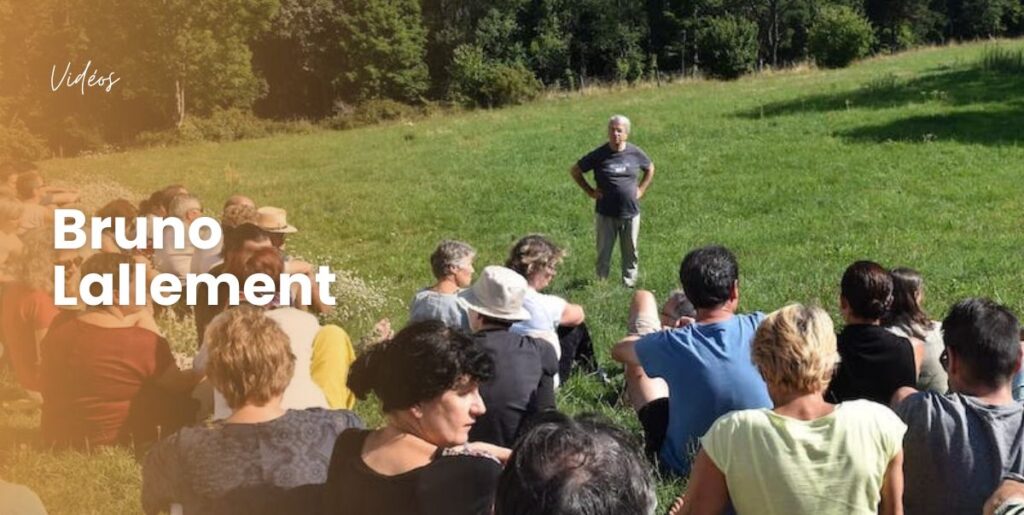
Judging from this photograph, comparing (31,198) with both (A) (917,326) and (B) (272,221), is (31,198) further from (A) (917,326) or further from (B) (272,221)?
(A) (917,326)

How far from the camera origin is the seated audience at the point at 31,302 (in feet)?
21.2

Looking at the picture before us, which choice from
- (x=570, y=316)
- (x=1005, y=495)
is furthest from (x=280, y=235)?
(x=1005, y=495)

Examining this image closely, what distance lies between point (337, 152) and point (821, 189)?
1454 cm

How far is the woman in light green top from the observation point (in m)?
3.37

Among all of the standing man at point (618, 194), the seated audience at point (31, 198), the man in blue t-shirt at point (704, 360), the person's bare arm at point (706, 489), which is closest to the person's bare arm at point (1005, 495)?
the person's bare arm at point (706, 489)

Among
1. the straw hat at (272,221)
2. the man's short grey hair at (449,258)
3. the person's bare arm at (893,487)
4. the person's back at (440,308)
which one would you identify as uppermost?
the straw hat at (272,221)

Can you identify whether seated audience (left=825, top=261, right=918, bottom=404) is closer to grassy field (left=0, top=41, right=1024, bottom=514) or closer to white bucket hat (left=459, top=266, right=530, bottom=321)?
grassy field (left=0, top=41, right=1024, bottom=514)

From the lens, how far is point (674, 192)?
15.7 m

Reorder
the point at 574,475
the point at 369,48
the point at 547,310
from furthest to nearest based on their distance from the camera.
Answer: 1. the point at 369,48
2. the point at 547,310
3. the point at 574,475

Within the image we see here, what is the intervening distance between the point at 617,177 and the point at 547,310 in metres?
5.21

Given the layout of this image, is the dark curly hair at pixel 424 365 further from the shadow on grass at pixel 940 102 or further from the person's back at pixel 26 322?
the shadow on grass at pixel 940 102

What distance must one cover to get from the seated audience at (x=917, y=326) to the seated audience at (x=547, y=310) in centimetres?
183

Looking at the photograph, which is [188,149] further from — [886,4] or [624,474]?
[886,4]

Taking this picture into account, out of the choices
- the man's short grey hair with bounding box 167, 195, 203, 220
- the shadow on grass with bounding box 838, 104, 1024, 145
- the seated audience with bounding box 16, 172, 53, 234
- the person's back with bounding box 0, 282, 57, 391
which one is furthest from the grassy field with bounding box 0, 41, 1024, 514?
the seated audience with bounding box 16, 172, 53, 234
